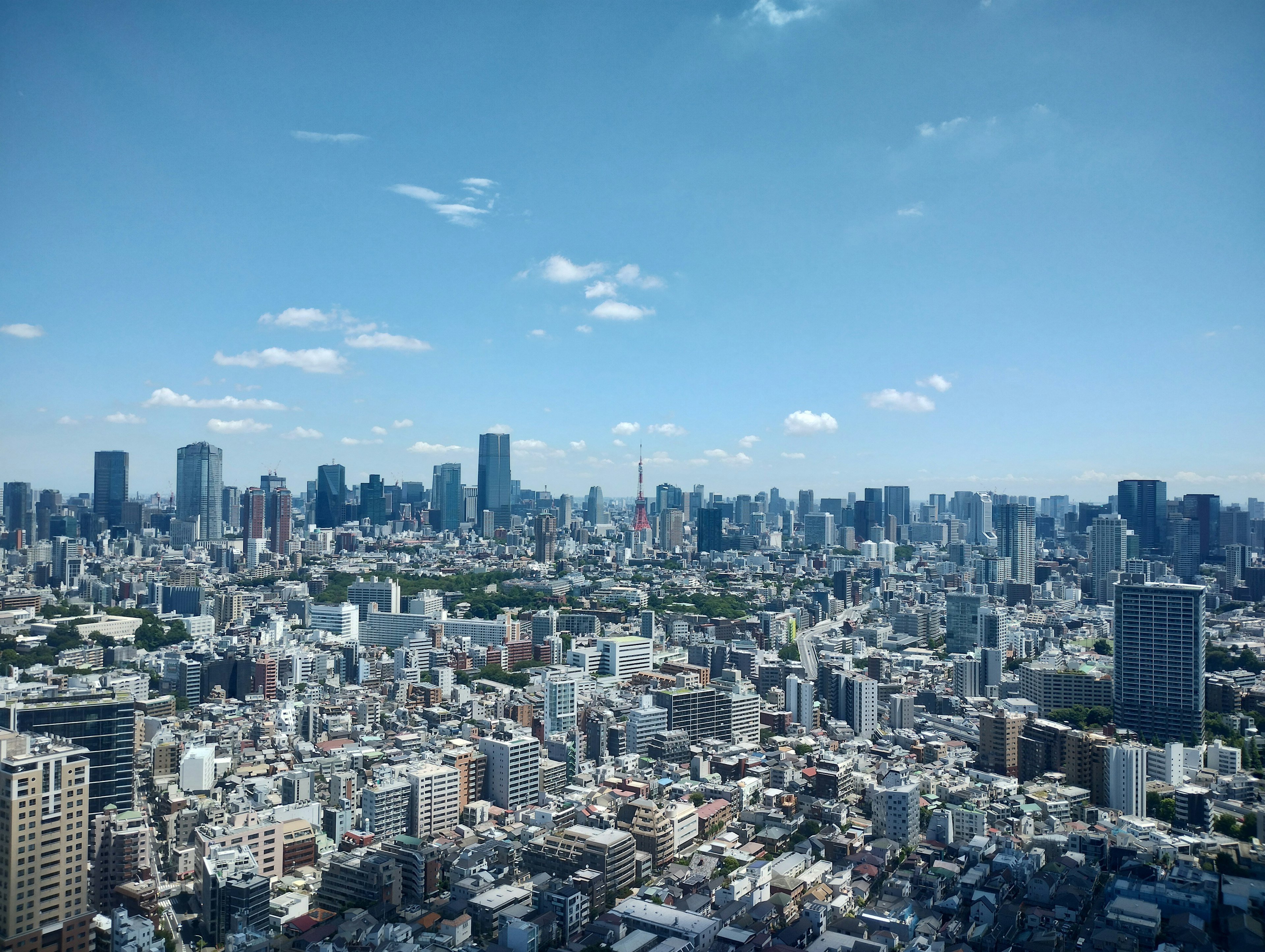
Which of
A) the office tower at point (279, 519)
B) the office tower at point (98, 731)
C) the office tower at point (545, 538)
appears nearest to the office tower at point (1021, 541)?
the office tower at point (545, 538)

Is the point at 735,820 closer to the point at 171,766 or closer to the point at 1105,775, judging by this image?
the point at 1105,775

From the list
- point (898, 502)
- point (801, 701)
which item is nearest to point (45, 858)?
point (801, 701)

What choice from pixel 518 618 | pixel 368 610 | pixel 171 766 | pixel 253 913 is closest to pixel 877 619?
pixel 518 618

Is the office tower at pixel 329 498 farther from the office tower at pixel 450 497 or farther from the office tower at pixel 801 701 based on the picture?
the office tower at pixel 801 701

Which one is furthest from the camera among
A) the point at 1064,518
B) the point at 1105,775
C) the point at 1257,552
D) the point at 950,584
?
the point at 1064,518

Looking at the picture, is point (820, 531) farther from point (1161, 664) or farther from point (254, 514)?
point (1161, 664)

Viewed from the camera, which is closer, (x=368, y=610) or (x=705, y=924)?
(x=705, y=924)
